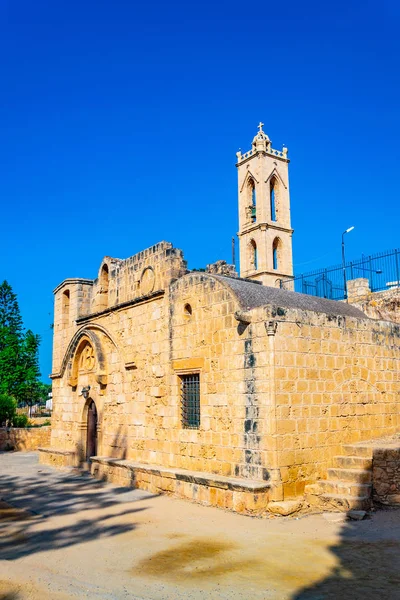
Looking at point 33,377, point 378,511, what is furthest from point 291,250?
point 378,511

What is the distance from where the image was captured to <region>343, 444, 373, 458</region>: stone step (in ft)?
26.9

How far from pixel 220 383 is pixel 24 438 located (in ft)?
45.9

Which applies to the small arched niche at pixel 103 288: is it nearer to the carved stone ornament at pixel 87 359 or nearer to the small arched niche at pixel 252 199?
the carved stone ornament at pixel 87 359

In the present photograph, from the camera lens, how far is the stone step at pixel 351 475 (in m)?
7.78

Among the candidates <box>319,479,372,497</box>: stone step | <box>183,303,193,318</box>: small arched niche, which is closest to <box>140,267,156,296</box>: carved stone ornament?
<box>183,303,193,318</box>: small arched niche

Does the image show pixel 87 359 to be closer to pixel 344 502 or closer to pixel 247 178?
pixel 344 502

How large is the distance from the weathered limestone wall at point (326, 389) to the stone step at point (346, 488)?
0.23 meters

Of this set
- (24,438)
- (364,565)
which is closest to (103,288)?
(24,438)

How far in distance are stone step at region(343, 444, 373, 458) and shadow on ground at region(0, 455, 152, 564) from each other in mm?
3412

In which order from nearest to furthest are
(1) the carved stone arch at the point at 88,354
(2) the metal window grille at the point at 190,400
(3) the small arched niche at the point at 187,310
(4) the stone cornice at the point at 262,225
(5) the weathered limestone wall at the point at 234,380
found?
(5) the weathered limestone wall at the point at 234,380 → (2) the metal window grille at the point at 190,400 → (3) the small arched niche at the point at 187,310 → (1) the carved stone arch at the point at 88,354 → (4) the stone cornice at the point at 262,225

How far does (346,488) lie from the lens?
760 cm

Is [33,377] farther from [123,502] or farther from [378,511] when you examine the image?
[378,511]

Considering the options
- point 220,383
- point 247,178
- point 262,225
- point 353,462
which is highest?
point 247,178

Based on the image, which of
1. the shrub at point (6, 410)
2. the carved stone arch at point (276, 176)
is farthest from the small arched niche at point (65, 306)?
the carved stone arch at point (276, 176)
